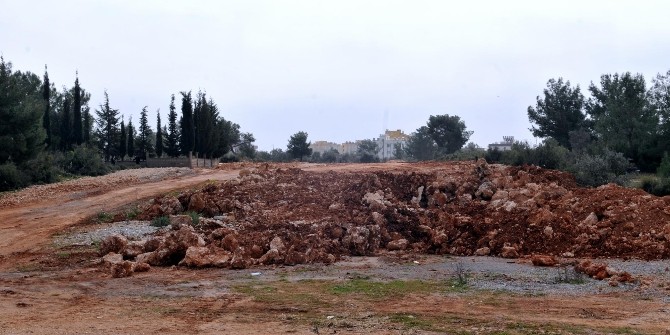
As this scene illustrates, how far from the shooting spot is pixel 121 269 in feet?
43.9

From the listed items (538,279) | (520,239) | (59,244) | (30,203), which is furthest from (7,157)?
(538,279)

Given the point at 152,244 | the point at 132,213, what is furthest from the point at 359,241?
the point at 132,213

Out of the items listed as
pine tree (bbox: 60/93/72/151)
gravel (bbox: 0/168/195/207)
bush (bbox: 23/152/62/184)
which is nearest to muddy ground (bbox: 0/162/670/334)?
gravel (bbox: 0/168/195/207)

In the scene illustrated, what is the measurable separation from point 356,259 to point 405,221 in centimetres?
289

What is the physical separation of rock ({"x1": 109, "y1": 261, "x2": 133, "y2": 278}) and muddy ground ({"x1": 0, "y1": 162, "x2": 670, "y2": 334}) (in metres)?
0.13

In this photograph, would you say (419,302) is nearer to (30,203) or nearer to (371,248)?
(371,248)

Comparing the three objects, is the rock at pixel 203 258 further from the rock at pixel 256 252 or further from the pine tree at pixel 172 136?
the pine tree at pixel 172 136

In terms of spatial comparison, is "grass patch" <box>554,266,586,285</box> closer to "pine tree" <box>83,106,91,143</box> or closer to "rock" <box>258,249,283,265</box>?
"rock" <box>258,249,283,265</box>

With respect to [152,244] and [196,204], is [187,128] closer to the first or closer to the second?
[196,204]

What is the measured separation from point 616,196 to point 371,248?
22.2 ft

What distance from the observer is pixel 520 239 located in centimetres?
1669

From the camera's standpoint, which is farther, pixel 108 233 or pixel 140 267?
pixel 108 233

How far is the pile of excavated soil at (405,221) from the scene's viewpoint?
15.2 metres

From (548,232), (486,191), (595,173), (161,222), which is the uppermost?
(595,173)
